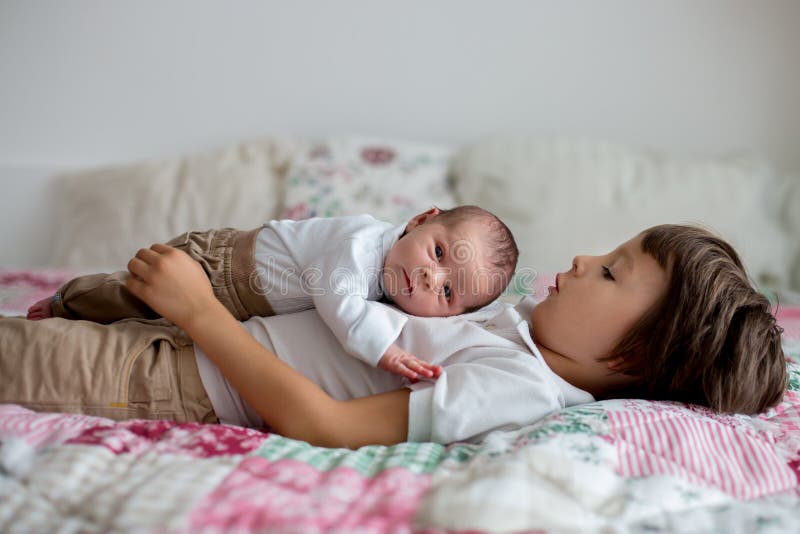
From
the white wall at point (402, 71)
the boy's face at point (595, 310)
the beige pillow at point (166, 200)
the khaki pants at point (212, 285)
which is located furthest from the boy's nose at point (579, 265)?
the white wall at point (402, 71)

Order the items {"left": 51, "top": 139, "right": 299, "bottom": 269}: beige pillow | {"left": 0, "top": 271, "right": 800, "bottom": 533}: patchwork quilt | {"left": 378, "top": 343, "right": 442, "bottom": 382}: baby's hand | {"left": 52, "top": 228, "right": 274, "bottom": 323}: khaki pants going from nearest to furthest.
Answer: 1. {"left": 0, "top": 271, "right": 800, "bottom": 533}: patchwork quilt
2. {"left": 378, "top": 343, "right": 442, "bottom": 382}: baby's hand
3. {"left": 52, "top": 228, "right": 274, "bottom": 323}: khaki pants
4. {"left": 51, "top": 139, "right": 299, "bottom": 269}: beige pillow

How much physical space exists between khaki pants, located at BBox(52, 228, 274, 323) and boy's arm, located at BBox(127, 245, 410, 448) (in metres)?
0.14

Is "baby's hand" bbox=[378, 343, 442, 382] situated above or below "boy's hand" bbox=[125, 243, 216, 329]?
below

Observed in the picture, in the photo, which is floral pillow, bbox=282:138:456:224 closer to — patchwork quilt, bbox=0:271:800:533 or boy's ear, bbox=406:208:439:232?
boy's ear, bbox=406:208:439:232

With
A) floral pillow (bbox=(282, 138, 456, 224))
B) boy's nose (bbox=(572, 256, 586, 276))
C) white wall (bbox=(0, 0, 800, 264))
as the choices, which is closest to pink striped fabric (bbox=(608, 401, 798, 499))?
boy's nose (bbox=(572, 256, 586, 276))

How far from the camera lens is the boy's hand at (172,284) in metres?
1.06

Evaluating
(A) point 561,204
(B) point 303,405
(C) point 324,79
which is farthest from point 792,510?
(C) point 324,79

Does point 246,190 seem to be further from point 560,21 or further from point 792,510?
point 792,510

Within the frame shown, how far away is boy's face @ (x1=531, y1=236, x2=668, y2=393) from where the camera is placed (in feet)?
3.47

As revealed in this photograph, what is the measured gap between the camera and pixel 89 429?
2.93 feet

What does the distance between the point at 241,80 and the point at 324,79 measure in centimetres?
29

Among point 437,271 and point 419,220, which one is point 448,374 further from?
point 419,220

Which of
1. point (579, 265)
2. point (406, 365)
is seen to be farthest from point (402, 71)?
point (406, 365)

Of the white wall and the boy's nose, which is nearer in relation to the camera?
the boy's nose
